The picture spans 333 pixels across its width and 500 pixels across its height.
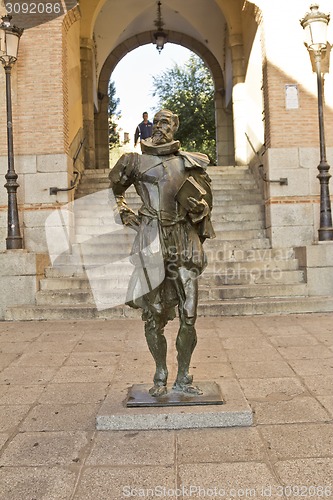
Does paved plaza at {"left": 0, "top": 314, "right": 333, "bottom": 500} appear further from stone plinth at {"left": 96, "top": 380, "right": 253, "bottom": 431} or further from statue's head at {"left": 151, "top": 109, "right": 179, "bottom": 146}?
statue's head at {"left": 151, "top": 109, "right": 179, "bottom": 146}

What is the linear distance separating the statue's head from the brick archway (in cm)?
1350

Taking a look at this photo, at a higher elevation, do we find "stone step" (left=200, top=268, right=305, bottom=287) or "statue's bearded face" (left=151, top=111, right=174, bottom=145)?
"statue's bearded face" (left=151, top=111, right=174, bottom=145)

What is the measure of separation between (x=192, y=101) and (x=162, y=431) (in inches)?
1065

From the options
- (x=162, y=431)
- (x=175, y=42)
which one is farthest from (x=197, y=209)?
(x=175, y=42)

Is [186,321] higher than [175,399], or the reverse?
[186,321]

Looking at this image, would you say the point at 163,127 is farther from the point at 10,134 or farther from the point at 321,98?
the point at 321,98

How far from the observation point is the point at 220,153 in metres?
16.6

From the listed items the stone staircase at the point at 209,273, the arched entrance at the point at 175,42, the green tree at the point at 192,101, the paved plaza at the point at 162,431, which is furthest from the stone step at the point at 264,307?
the green tree at the point at 192,101

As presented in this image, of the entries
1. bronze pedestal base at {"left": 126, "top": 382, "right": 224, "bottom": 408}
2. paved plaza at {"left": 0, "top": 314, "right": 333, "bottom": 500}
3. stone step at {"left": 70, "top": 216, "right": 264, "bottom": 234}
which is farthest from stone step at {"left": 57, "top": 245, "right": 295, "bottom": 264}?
bronze pedestal base at {"left": 126, "top": 382, "right": 224, "bottom": 408}

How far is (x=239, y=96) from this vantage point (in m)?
13.1

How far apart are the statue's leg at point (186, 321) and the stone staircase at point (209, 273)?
3082 millimetres

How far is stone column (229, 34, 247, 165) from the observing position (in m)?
12.4

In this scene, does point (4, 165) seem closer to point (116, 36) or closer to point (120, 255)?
point (120, 255)

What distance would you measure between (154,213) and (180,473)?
5.08ft
